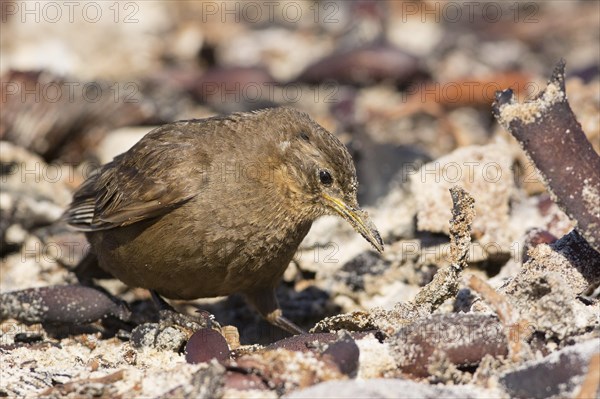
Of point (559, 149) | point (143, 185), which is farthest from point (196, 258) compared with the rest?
point (559, 149)

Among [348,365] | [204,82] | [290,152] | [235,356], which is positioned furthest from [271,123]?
[204,82]

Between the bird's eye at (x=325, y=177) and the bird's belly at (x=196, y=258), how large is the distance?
299 millimetres

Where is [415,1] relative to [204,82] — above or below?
above

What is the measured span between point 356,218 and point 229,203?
27.0 inches

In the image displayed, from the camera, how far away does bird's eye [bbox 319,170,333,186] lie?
5.32m

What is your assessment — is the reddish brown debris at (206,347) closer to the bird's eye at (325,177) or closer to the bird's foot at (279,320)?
the bird's eye at (325,177)

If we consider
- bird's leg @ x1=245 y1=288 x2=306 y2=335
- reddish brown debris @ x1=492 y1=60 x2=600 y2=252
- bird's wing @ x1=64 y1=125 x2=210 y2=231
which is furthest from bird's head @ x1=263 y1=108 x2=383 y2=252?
reddish brown debris @ x1=492 y1=60 x2=600 y2=252

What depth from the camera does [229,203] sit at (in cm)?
525

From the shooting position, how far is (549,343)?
4062 mm

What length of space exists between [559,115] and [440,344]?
125 cm

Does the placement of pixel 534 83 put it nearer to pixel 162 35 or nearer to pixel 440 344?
pixel 162 35

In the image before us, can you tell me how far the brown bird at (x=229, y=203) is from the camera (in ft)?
17.2

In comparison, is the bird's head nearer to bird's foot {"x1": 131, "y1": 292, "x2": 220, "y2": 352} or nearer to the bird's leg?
the bird's leg

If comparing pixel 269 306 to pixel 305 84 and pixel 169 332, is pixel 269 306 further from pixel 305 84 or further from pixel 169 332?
pixel 305 84
